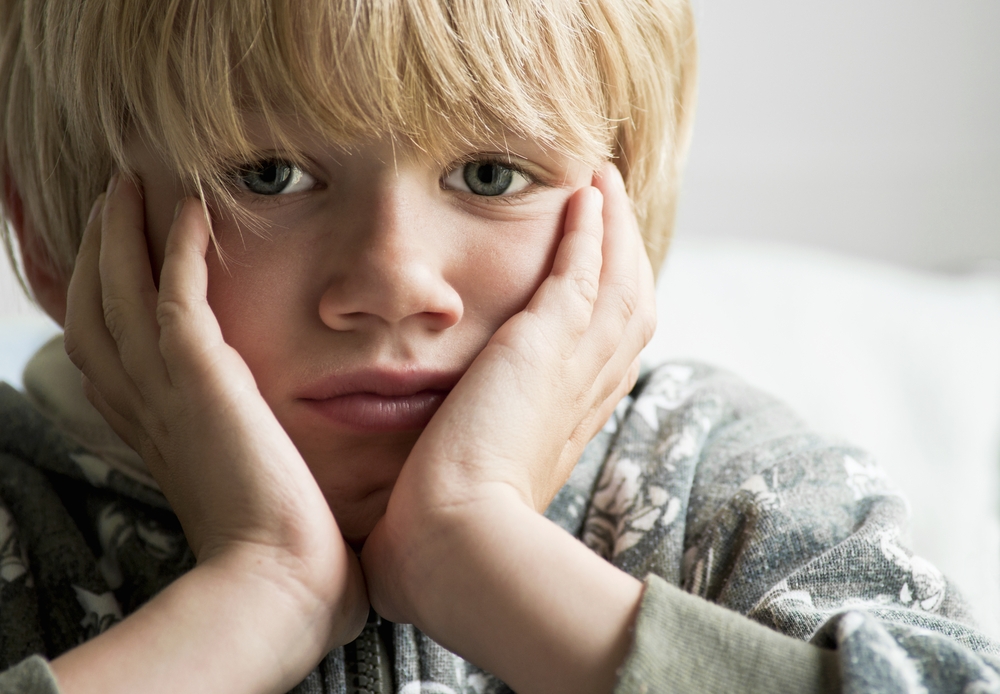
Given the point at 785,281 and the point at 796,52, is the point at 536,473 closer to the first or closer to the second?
the point at 785,281

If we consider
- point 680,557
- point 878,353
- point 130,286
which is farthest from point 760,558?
point 878,353

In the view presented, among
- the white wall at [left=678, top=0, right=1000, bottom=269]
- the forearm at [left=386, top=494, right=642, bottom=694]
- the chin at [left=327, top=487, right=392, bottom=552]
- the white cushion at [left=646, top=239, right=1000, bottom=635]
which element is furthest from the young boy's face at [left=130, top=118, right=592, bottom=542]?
the white wall at [left=678, top=0, right=1000, bottom=269]

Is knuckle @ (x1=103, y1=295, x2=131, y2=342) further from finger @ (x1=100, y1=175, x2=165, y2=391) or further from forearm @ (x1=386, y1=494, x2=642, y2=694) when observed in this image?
forearm @ (x1=386, y1=494, x2=642, y2=694)

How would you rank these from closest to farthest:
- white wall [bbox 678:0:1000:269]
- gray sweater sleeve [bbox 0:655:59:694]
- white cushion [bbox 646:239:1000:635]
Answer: gray sweater sleeve [bbox 0:655:59:694]
white cushion [bbox 646:239:1000:635]
white wall [bbox 678:0:1000:269]

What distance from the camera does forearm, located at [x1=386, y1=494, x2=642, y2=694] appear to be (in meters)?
0.47

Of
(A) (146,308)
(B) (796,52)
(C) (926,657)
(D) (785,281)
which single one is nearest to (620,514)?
(C) (926,657)

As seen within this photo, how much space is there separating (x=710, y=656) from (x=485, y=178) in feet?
1.13

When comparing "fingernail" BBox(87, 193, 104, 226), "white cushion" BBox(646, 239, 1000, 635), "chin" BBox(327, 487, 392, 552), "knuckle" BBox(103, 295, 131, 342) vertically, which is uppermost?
"fingernail" BBox(87, 193, 104, 226)

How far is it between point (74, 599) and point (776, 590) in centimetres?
50

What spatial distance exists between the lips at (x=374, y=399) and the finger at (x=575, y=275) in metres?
0.08

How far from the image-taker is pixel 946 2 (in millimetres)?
1537

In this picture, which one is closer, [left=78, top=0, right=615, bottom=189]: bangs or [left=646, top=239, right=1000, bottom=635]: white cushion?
[left=78, top=0, right=615, bottom=189]: bangs

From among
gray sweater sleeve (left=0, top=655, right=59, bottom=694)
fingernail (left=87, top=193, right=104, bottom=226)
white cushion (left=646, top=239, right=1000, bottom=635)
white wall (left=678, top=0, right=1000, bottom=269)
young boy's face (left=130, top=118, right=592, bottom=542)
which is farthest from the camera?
white wall (left=678, top=0, right=1000, bottom=269)

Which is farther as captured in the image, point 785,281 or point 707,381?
point 785,281
